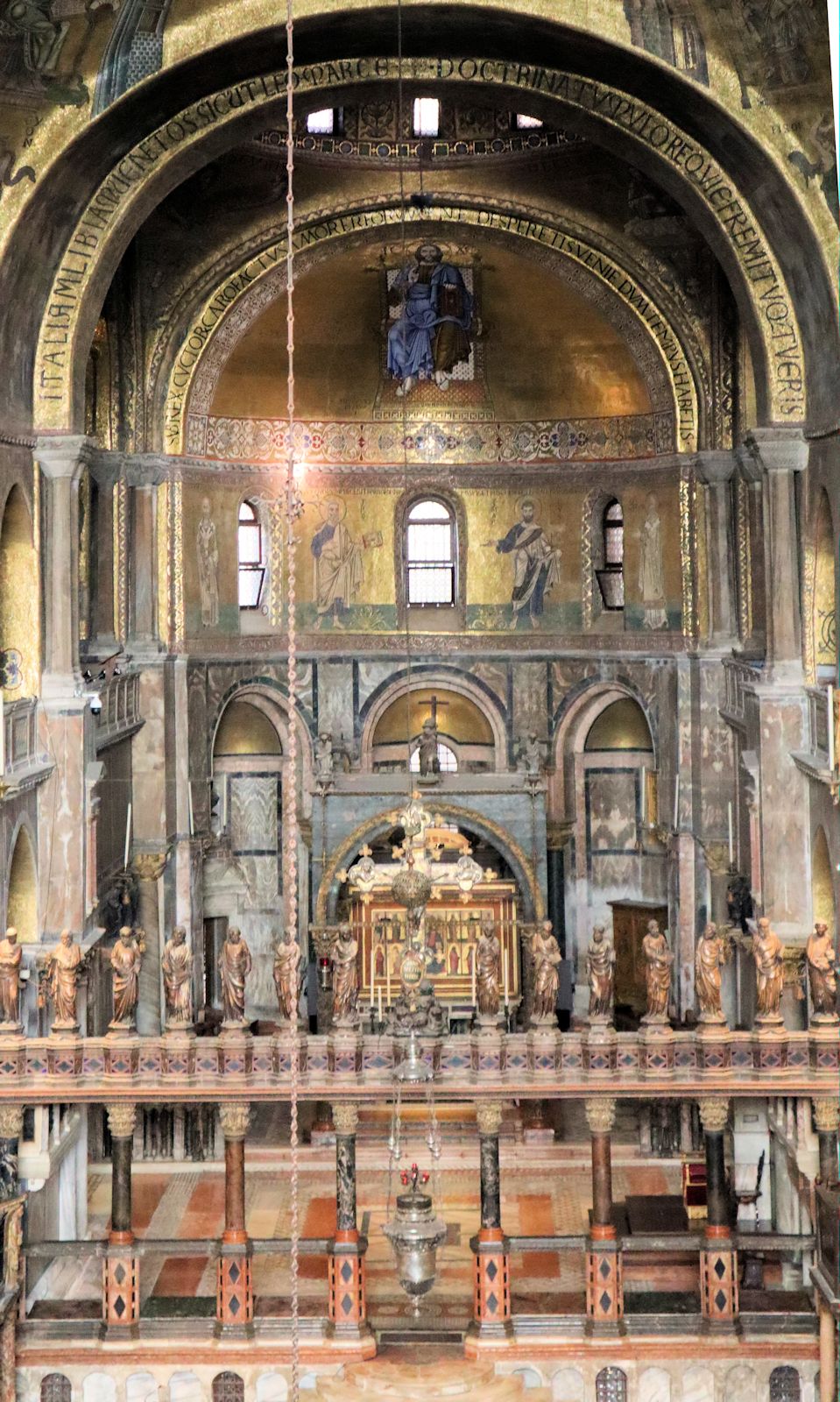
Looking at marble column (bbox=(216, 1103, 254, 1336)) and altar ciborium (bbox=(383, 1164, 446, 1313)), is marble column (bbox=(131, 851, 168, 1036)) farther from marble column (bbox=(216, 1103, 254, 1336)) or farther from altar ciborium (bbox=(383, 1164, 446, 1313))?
altar ciborium (bbox=(383, 1164, 446, 1313))

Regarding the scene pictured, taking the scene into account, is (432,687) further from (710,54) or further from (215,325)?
(710,54)

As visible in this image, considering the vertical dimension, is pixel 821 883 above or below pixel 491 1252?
above

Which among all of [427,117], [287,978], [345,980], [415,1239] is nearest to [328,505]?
[427,117]

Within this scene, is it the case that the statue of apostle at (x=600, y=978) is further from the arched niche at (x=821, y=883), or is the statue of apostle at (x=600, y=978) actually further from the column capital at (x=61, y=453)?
the column capital at (x=61, y=453)

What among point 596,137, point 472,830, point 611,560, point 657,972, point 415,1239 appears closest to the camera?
point 415,1239

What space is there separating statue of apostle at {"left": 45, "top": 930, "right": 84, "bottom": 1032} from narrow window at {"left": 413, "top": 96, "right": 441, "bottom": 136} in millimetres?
13423

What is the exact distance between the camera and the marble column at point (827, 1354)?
71.6ft

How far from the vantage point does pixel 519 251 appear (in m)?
32.3

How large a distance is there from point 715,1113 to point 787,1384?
2700mm

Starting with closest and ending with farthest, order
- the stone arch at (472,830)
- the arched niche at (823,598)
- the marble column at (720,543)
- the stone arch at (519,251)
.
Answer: the arched niche at (823,598), the marble column at (720,543), the stone arch at (519,251), the stone arch at (472,830)

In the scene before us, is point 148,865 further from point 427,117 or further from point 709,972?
point 427,117

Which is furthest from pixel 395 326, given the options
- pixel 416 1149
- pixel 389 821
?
pixel 416 1149

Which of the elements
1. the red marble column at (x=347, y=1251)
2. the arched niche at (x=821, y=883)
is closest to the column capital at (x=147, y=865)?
the red marble column at (x=347, y=1251)

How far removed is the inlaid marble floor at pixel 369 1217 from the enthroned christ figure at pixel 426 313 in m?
11.3
